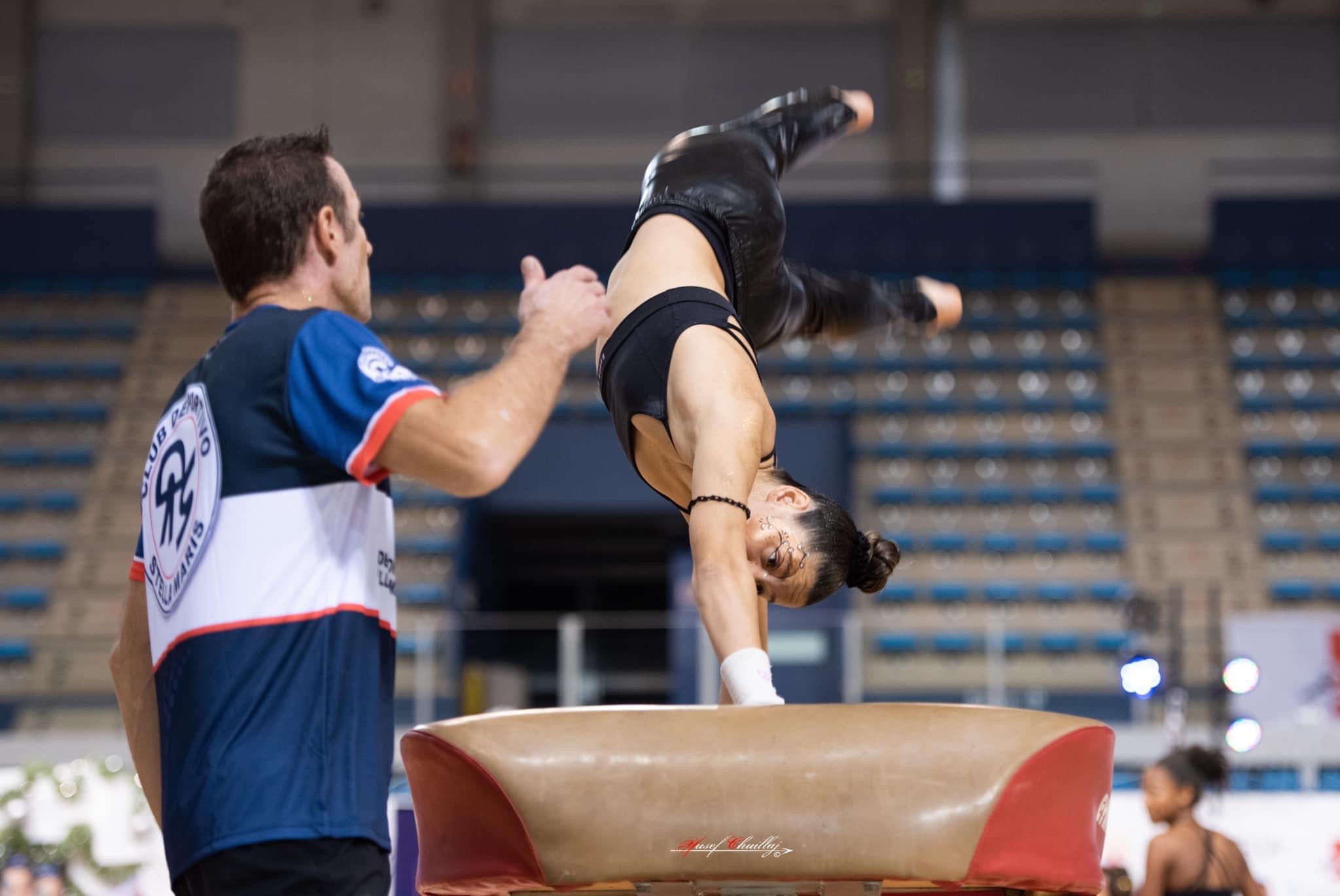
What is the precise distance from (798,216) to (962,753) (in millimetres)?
11275

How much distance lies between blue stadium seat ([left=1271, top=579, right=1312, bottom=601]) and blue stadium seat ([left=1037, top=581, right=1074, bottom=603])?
1559 millimetres

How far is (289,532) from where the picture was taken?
1.78m

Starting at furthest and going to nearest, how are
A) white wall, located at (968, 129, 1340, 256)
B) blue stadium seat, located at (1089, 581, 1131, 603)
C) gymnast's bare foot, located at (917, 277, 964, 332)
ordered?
white wall, located at (968, 129, 1340, 256), blue stadium seat, located at (1089, 581, 1131, 603), gymnast's bare foot, located at (917, 277, 964, 332)

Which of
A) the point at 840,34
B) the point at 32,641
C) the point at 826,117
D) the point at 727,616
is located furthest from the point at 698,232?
the point at 840,34

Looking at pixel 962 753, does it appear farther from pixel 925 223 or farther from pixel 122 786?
pixel 925 223

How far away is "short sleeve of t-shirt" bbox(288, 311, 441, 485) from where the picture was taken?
1734 millimetres

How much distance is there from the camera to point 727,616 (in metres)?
2.36

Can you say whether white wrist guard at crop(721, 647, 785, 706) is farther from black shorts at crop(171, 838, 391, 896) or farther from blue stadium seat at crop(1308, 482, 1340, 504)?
blue stadium seat at crop(1308, 482, 1340, 504)

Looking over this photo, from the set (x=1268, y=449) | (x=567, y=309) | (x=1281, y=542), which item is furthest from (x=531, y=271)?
(x=1268, y=449)

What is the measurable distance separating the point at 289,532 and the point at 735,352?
1.18 m

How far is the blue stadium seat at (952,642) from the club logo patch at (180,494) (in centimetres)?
905

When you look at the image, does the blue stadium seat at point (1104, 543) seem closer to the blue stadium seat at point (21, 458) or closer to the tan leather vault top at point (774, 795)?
the blue stadium seat at point (21, 458)

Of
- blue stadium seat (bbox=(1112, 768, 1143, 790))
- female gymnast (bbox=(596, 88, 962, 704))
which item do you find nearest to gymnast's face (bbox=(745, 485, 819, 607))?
female gymnast (bbox=(596, 88, 962, 704))

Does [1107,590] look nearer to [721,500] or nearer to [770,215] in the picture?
[770,215]
